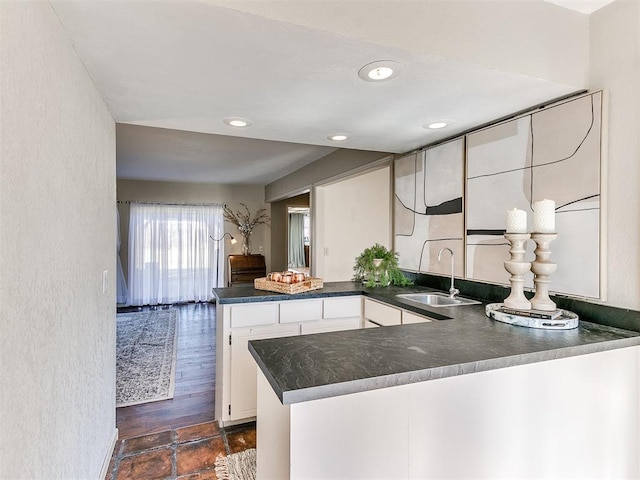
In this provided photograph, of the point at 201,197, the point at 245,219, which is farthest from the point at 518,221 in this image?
the point at 201,197

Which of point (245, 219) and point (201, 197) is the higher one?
point (201, 197)

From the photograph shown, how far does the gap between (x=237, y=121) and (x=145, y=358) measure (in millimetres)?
2865

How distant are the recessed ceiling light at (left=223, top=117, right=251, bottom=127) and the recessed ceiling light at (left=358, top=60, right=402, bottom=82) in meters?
0.90

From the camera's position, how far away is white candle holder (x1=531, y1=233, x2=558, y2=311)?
171 centimetres

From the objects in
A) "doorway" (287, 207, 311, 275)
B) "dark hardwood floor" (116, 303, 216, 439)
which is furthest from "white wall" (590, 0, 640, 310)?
"doorway" (287, 207, 311, 275)

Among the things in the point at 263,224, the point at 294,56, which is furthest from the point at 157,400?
the point at 263,224

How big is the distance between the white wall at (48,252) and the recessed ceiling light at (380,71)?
1.14 metres

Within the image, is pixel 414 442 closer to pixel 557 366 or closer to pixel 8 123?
pixel 557 366

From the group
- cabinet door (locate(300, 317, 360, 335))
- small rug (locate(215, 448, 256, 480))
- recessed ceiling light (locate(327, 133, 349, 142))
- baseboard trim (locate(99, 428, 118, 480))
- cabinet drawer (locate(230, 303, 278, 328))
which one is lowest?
small rug (locate(215, 448, 256, 480))

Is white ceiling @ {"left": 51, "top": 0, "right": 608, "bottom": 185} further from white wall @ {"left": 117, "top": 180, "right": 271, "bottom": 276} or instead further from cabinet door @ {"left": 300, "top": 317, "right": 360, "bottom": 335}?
white wall @ {"left": 117, "top": 180, "right": 271, "bottom": 276}

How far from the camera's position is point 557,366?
1364 millimetres

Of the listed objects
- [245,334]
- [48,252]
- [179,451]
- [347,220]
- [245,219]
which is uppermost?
[245,219]

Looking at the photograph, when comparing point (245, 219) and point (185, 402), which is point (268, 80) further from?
point (245, 219)

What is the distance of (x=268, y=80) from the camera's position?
1.64m
